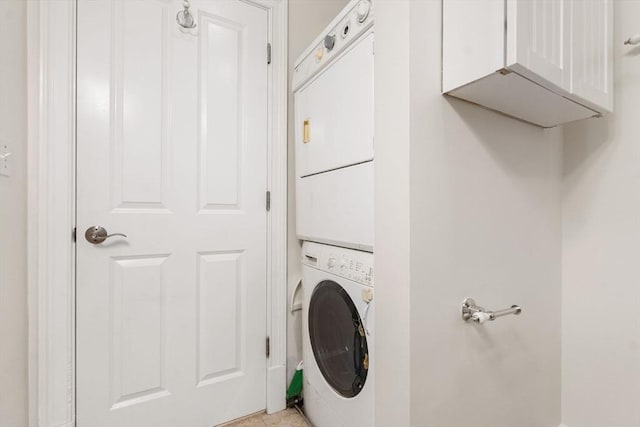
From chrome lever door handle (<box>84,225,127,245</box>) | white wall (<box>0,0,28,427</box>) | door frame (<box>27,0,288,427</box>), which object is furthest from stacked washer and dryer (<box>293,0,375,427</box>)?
white wall (<box>0,0,28,427</box>)

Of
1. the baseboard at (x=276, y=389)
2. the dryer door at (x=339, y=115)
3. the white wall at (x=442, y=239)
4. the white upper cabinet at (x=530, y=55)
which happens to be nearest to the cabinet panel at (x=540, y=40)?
the white upper cabinet at (x=530, y=55)

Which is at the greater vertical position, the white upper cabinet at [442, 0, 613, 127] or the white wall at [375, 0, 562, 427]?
the white upper cabinet at [442, 0, 613, 127]

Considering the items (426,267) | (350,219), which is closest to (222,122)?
(350,219)

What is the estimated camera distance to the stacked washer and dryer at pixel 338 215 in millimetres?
1059

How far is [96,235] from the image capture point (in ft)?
4.02

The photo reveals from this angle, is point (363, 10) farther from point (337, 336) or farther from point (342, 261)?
point (337, 336)

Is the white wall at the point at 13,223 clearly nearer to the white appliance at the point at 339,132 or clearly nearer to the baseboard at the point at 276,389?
the baseboard at the point at 276,389

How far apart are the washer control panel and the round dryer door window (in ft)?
3.16

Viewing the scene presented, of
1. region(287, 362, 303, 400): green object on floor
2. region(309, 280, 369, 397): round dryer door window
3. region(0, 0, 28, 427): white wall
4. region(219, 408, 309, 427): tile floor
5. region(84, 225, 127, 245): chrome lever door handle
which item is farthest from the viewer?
region(287, 362, 303, 400): green object on floor

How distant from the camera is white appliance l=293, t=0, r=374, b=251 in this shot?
3.44 feet

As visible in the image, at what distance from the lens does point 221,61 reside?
1473 millimetres

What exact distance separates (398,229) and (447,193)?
20cm

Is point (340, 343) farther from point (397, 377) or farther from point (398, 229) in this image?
point (398, 229)

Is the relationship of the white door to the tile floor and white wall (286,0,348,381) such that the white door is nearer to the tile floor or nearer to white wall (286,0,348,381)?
the tile floor
